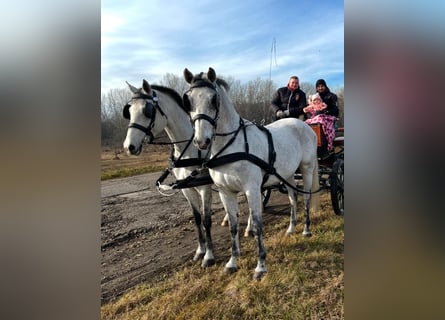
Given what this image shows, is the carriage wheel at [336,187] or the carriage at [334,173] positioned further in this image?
the carriage at [334,173]

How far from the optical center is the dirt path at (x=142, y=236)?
7.17 ft

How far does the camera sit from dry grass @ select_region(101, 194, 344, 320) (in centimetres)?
170

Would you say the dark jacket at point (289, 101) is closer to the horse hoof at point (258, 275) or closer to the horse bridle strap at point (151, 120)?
the horse bridle strap at point (151, 120)

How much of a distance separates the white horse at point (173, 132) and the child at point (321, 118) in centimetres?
123

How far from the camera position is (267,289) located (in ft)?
6.32

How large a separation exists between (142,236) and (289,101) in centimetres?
187

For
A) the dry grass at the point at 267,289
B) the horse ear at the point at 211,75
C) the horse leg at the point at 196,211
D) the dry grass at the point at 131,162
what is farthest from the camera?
the horse leg at the point at 196,211

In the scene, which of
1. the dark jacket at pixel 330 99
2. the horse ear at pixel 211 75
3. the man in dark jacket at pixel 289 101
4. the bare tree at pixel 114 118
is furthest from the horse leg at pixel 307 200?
the bare tree at pixel 114 118

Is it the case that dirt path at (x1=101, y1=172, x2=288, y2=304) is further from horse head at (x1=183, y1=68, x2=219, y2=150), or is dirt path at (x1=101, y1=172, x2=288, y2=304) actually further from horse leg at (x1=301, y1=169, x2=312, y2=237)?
horse head at (x1=183, y1=68, x2=219, y2=150)
